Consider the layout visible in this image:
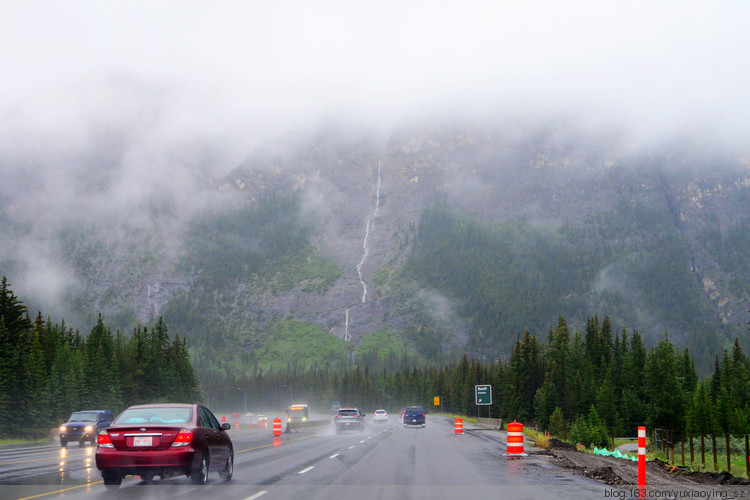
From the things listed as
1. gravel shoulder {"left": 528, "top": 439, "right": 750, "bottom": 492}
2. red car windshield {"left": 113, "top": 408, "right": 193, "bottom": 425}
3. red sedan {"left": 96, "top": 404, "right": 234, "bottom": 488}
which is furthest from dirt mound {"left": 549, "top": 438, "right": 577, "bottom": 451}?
red car windshield {"left": 113, "top": 408, "right": 193, "bottom": 425}

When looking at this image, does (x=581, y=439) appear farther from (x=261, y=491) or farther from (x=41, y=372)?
(x=261, y=491)

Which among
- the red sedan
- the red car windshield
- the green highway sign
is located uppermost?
the red car windshield

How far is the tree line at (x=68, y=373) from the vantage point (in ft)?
205

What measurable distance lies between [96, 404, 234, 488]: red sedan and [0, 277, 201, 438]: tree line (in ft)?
156

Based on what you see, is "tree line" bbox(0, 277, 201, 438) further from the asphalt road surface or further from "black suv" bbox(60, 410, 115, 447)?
the asphalt road surface

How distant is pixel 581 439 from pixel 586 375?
36390 mm

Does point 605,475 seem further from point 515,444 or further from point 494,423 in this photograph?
point 494,423

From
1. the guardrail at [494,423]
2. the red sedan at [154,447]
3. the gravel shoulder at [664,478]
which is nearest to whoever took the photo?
the red sedan at [154,447]

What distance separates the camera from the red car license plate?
17.0m

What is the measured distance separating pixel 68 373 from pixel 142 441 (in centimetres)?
6815

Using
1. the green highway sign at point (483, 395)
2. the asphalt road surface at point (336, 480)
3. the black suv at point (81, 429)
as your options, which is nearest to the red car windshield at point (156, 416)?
the asphalt road surface at point (336, 480)

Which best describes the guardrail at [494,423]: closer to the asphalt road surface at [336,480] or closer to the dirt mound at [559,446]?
the dirt mound at [559,446]

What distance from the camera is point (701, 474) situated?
21.7 metres

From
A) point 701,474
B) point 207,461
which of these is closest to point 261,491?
point 207,461
